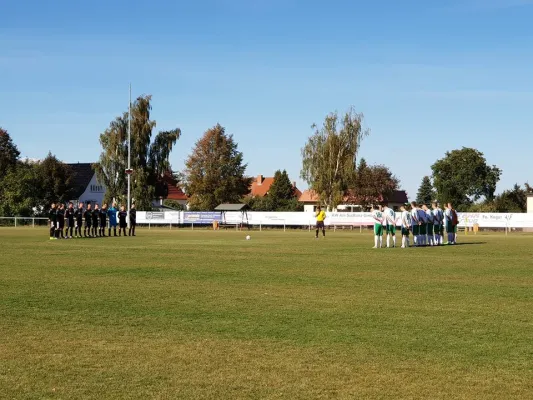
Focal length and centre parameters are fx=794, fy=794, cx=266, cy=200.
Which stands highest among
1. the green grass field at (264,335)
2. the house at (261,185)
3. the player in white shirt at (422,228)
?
the house at (261,185)

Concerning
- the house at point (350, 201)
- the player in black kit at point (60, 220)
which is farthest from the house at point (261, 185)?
the player in black kit at point (60, 220)

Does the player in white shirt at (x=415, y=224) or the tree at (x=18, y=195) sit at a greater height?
the tree at (x=18, y=195)

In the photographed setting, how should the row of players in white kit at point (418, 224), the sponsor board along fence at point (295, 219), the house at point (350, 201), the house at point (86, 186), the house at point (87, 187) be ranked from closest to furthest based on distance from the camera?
the row of players in white kit at point (418, 224)
the sponsor board along fence at point (295, 219)
the house at point (86, 186)
the house at point (350, 201)
the house at point (87, 187)

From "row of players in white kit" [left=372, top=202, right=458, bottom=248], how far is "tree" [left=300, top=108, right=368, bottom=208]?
157ft

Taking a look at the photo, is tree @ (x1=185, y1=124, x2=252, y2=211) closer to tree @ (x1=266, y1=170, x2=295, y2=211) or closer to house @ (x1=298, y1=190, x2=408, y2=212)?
house @ (x1=298, y1=190, x2=408, y2=212)

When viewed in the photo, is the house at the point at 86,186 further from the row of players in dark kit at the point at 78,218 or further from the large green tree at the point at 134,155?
the row of players in dark kit at the point at 78,218

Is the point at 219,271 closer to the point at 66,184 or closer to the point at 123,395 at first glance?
the point at 123,395

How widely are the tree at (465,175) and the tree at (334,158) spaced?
33.5 meters

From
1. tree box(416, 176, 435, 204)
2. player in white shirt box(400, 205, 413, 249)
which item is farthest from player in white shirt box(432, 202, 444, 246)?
tree box(416, 176, 435, 204)

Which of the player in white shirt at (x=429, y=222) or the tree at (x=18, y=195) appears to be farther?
the tree at (x=18, y=195)

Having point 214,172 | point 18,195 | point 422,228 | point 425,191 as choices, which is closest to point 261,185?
point 425,191

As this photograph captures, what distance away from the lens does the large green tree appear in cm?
8562

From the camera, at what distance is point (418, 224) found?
36.3 meters

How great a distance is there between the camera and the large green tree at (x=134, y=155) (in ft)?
281
